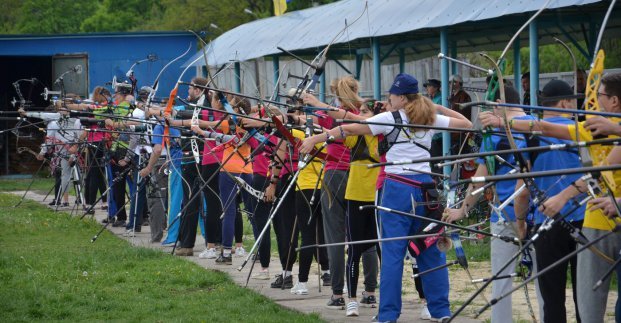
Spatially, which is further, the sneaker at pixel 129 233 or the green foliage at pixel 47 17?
the green foliage at pixel 47 17

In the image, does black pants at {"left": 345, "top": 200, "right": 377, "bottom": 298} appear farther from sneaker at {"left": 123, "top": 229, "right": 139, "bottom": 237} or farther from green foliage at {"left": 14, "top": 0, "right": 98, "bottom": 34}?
green foliage at {"left": 14, "top": 0, "right": 98, "bottom": 34}

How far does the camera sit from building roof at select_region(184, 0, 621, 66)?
14055mm

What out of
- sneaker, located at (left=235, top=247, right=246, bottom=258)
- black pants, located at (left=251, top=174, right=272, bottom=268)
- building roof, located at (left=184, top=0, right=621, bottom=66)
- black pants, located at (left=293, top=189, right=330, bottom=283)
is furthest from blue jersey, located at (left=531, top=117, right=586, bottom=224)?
sneaker, located at (left=235, top=247, right=246, bottom=258)

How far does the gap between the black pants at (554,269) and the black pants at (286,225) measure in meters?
4.16

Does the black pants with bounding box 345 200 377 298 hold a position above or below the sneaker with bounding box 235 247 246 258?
above

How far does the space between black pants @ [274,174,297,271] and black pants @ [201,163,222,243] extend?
5.46 feet

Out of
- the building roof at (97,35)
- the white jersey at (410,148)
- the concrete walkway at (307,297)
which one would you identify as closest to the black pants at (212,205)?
the concrete walkway at (307,297)

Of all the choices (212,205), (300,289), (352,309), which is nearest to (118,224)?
(212,205)

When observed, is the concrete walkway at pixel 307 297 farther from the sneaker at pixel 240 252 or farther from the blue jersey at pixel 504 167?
the blue jersey at pixel 504 167

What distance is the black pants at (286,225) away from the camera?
10.9 m

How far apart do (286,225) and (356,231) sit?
6.10ft

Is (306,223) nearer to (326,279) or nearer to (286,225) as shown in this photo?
(286,225)

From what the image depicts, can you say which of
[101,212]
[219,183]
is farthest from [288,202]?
[101,212]

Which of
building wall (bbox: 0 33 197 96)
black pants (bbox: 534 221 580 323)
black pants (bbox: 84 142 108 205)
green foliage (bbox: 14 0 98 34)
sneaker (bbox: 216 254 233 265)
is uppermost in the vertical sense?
green foliage (bbox: 14 0 98 34)
